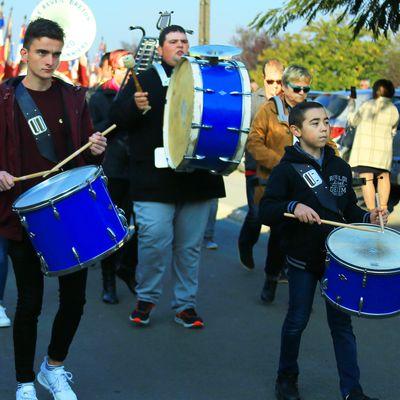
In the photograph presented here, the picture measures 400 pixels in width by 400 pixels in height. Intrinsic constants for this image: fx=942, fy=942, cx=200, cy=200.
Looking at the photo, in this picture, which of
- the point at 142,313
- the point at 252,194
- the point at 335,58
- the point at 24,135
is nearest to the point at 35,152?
the point at 24,135

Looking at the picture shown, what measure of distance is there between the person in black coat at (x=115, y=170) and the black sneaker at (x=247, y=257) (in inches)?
43.9

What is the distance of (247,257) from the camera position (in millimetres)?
7992

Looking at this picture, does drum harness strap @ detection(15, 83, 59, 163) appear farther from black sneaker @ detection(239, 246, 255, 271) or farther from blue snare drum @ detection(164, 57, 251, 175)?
black sneaker @ detection(239, 246, 255, 271)

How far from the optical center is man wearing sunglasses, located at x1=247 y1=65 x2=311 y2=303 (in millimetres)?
6535

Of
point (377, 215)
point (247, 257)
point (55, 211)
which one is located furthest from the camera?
point (247, 257)

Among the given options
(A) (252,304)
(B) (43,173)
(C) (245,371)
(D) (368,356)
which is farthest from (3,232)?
(A) (252,304)

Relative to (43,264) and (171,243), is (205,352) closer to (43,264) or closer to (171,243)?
(171,243)

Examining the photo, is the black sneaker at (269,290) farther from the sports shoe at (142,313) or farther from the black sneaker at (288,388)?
the black sneaker at (288,388)

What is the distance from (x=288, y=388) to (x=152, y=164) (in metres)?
1.86

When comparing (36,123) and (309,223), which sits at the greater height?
(36,123)

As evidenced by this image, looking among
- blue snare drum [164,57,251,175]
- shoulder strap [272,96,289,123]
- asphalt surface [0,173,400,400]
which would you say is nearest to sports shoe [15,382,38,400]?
asphalt surface [0,173,400,400]

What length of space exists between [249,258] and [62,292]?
3.59 meters

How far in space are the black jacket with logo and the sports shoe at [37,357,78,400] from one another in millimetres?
1243

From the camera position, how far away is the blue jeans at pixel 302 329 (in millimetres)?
4488
